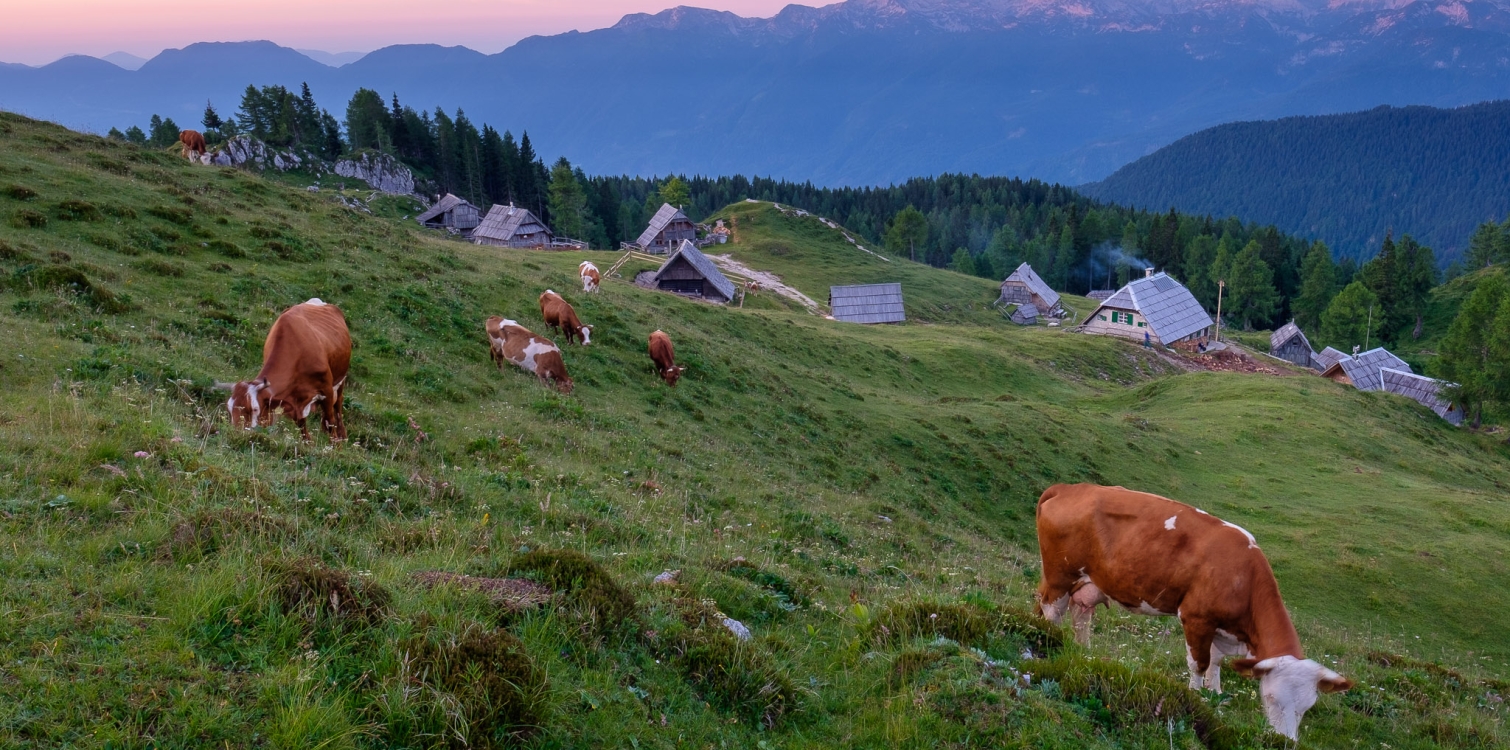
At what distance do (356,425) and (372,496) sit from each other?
187 inches

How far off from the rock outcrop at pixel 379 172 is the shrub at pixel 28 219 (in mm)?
82713

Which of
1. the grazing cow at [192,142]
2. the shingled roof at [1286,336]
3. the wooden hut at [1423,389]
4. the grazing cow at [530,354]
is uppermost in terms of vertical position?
the grazing cow at [192,142]

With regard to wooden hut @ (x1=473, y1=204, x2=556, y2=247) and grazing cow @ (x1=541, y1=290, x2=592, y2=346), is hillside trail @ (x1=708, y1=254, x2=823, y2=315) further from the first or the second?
grazing cow @ (x1=541, y1=290, x2=592, y2=346)

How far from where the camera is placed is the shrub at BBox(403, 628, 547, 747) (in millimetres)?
4355

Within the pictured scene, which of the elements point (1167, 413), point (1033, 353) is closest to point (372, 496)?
point (1167, 413)

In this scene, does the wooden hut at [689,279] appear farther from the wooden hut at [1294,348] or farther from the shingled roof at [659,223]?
the wooden hut at [1294,348]

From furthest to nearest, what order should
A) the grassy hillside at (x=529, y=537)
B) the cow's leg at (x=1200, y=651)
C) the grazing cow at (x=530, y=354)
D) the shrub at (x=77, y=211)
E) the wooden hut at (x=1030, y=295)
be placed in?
the wooden hut at (x=1030, y=295) → the grazing cow at (x=530, y=354) → the shrub at (x=77, y=211) → the cow's leg at (x=1200, y=651) → the grassy hillside at (x=529, y=537)

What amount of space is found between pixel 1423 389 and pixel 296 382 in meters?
83.6

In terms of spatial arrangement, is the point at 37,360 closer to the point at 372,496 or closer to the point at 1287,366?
the point at 372,496

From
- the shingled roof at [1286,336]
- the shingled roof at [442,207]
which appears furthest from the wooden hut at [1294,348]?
the shingled roof at [442,207]

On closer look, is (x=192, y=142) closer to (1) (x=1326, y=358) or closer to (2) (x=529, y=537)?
(2) (x=529, y=537)

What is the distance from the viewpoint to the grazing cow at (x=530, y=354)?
19500mm

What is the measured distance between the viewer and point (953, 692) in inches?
226

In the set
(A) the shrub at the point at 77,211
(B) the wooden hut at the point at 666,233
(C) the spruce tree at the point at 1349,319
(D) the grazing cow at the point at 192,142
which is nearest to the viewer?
(A) the shrub at the point at 77,211
